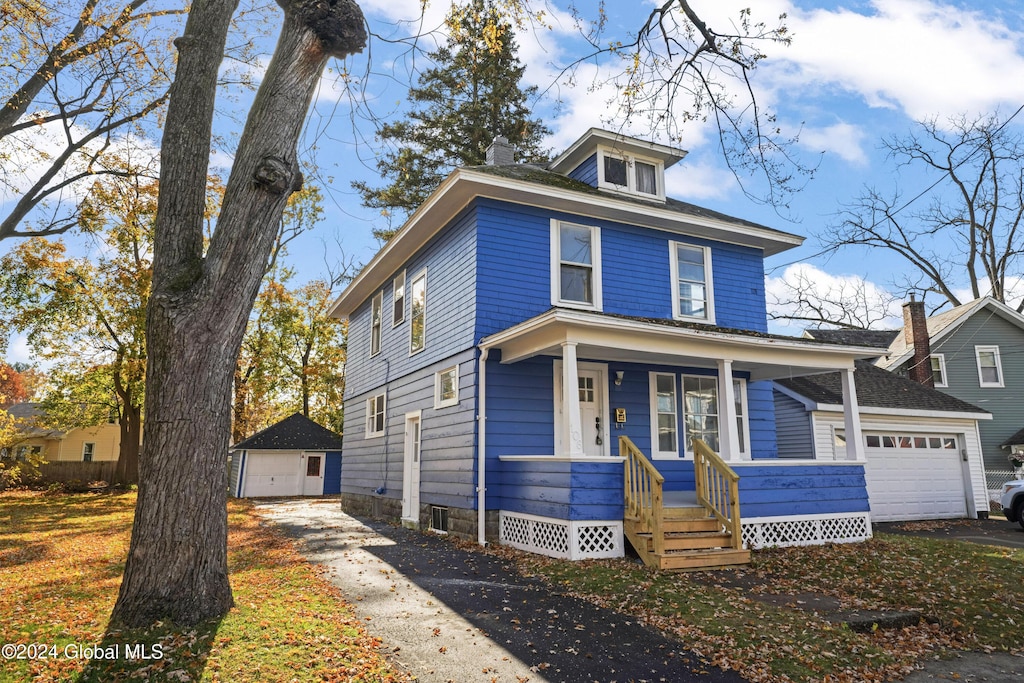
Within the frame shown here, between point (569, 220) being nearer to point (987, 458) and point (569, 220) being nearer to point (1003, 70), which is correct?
point (1003, 70)

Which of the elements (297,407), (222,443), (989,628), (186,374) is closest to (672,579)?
(989,628)

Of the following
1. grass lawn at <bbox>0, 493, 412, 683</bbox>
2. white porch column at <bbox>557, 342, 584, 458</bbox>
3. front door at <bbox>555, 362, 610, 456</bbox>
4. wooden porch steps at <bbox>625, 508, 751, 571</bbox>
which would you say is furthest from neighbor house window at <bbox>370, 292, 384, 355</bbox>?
wooden porch steps at <bbox>625, 508, 751, 571</bbox>

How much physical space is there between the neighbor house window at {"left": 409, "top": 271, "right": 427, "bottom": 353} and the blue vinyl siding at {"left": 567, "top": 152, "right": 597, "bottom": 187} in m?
3.92

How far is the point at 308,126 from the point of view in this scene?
6258 mm

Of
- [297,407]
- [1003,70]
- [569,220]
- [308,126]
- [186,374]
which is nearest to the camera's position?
[186,374]

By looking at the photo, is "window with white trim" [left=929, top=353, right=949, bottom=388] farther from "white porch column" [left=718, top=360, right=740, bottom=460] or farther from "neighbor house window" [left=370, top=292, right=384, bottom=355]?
"neighbor house window" [left=370, top=292, right=384, bottom=355]

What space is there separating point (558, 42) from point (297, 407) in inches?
1418

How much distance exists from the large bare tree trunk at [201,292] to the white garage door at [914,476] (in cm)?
1492

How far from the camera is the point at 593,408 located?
11.3 meters

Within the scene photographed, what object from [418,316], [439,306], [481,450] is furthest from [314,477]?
[481,450]

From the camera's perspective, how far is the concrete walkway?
4445mm

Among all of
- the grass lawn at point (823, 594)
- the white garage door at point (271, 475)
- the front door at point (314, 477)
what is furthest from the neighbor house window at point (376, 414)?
the front door at point (314, 477)

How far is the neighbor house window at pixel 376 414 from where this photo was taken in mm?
15544

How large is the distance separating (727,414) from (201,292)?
25.7 ft
